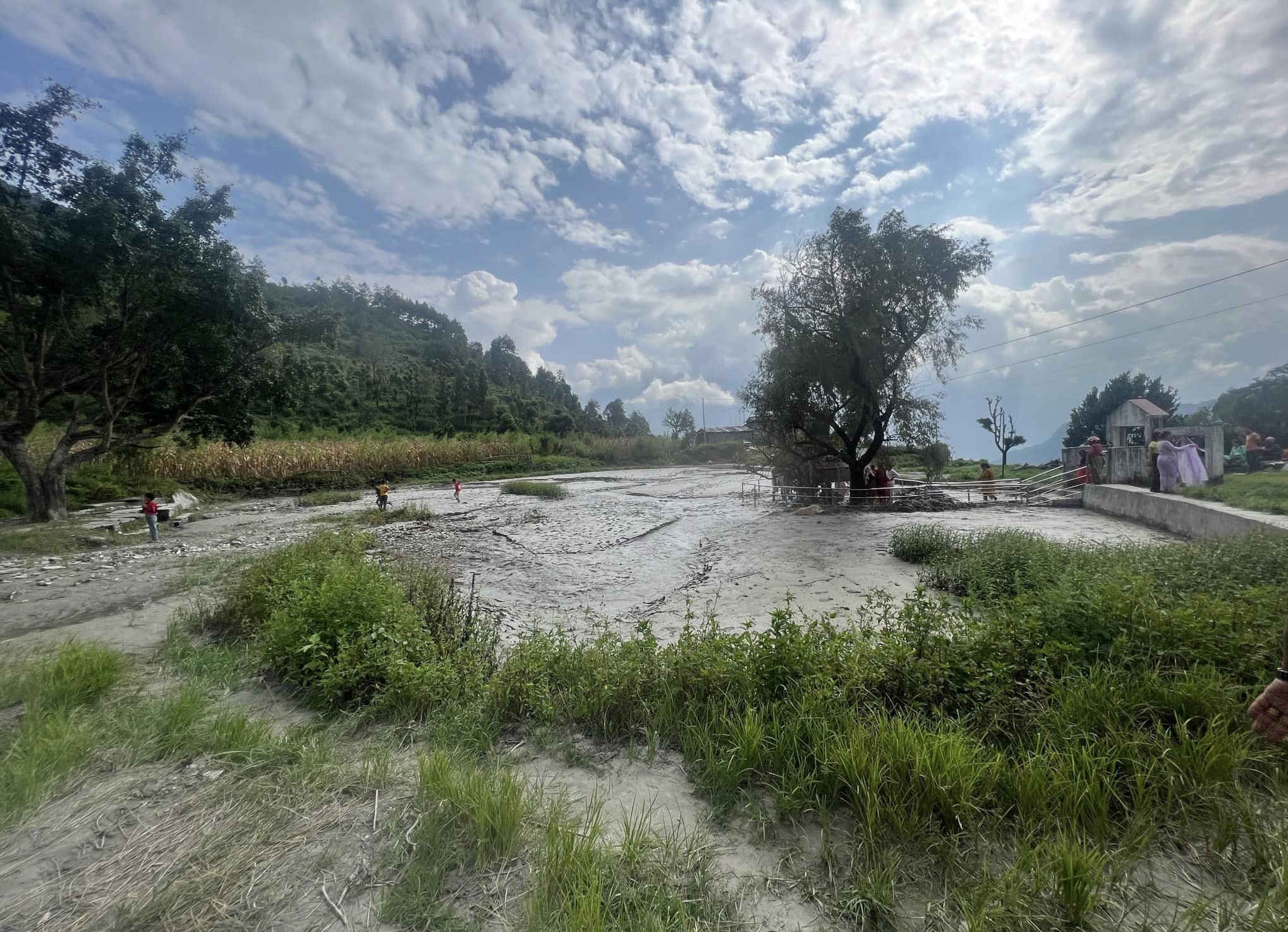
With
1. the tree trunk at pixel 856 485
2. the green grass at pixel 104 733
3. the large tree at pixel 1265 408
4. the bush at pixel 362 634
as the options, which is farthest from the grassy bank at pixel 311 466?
the large tree at pixel 1265 408

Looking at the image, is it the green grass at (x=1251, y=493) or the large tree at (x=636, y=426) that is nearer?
the green grass at (x=1251, y=493)

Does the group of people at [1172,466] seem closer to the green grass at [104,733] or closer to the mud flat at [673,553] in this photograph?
the mud flat at [673,553]

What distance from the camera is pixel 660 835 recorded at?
9.07 ft

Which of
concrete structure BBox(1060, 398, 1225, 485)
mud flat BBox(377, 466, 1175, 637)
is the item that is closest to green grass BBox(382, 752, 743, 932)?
mud flat BBox(377, 466, 1175, 637)

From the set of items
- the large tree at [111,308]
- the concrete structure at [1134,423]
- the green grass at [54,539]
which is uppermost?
the large tree at [111,308]

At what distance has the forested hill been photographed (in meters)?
26.6

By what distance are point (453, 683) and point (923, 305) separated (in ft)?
65.5

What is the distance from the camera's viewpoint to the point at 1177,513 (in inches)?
465

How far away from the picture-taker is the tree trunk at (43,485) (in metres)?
14.3

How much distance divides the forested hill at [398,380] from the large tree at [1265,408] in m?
51.0

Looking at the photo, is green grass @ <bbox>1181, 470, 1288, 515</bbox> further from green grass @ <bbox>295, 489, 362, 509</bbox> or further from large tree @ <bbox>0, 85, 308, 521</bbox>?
green grass @ <bbox>295, 489, 362, 509</bbox>

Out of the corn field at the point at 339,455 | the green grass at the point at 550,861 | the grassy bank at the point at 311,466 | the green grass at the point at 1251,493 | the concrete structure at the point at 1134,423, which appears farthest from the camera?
the corn field at the point at 339,455

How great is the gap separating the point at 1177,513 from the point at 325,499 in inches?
1192

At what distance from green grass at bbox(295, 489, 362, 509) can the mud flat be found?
4.86m
